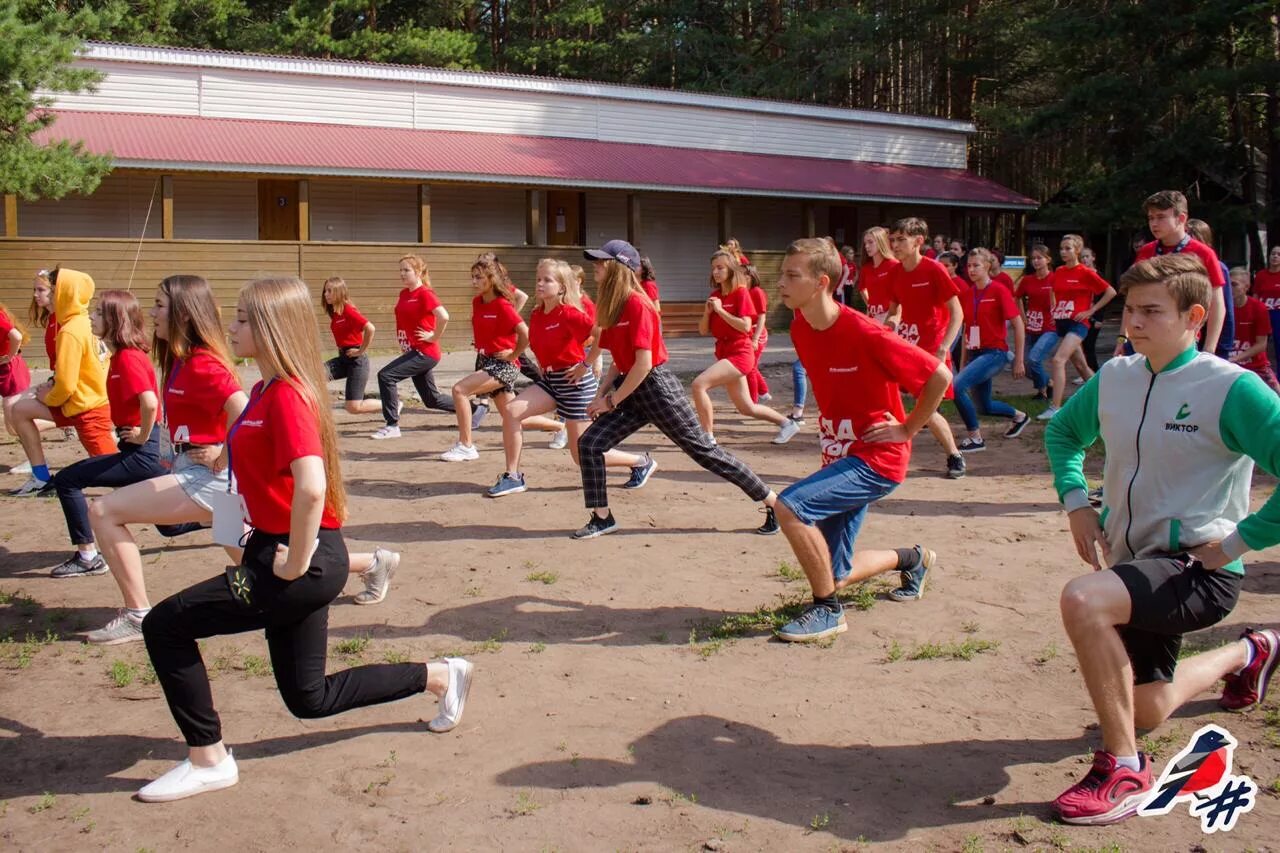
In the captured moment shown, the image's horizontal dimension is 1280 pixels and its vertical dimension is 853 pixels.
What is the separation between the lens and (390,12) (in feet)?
123

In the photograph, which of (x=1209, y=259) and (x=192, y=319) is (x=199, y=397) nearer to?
(x=192, y=319)

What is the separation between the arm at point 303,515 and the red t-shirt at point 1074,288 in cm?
975

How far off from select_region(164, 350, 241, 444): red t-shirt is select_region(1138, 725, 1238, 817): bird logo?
164 inches

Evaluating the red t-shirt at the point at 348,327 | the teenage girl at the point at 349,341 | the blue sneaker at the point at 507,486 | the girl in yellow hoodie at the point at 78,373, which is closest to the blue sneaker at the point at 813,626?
the blue sneaker at the point at 507,486

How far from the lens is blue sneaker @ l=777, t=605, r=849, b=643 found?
5691 millimetres

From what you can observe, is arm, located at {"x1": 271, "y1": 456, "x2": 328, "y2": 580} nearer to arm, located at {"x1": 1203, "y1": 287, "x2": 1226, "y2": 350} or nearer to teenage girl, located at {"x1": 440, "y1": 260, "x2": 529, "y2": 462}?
arm, located at {"x1": 1203, "y1": 287, "x2": 1226, "y2": 350}

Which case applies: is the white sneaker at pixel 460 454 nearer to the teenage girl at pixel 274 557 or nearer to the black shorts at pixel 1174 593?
the teenage girl at pixel 274 557

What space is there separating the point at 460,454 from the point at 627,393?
3.47 metres

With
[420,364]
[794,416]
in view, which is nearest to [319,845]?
[420,364]

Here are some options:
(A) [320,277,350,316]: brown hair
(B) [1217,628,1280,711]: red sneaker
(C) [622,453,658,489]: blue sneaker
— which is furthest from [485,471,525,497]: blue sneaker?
(B) [1217,628,1280,711]: red sneaker

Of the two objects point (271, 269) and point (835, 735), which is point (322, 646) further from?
point (271, 269)

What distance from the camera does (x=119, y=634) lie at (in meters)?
5.88

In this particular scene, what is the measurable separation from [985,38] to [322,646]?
3687 cm

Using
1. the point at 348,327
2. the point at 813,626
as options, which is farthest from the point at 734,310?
the point at 813,626
